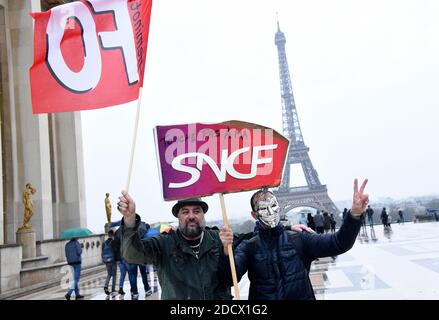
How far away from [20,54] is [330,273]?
49.7 ft

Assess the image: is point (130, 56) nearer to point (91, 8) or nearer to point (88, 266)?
point (91, 8)

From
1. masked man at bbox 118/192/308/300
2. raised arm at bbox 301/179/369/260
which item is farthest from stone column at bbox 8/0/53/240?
raised arm at bbox 301/179/369/260

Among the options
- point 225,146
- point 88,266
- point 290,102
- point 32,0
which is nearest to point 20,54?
point 32,0

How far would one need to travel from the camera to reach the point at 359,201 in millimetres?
3064

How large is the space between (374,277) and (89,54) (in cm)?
762

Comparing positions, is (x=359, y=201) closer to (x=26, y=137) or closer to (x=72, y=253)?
(x=72, y=253)

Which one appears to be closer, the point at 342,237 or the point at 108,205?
the point at 342,237

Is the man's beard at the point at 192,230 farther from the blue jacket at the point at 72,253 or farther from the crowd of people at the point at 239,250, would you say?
the blue jacket at the point at 72,253

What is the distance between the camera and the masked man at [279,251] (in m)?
3.05

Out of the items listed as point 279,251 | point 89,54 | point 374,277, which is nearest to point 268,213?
point 279,251

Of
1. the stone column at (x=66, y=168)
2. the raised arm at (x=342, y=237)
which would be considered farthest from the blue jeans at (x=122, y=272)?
the stone column at (x=66, y=168)

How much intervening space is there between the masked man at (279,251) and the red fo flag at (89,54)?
6.16 feet

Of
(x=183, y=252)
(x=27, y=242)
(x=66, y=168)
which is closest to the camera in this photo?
(x=183, y=252)

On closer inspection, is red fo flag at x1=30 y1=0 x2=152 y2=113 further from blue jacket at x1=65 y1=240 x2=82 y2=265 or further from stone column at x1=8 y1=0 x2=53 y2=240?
stone column at x1=8 y1=0 x2=53 y2=240
